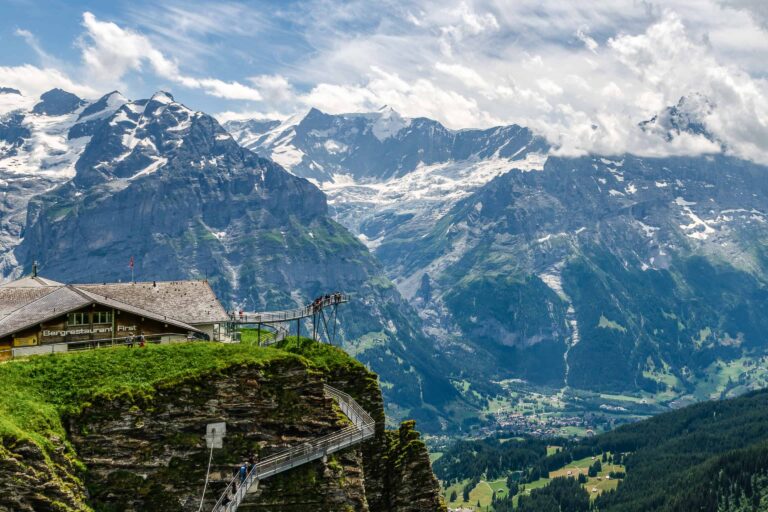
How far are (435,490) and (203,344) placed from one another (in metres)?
25.8

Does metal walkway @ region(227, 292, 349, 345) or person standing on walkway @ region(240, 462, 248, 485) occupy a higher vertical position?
metal walkway @ region(227, 292, 349, 345)

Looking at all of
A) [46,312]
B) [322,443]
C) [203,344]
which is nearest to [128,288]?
[46,312]

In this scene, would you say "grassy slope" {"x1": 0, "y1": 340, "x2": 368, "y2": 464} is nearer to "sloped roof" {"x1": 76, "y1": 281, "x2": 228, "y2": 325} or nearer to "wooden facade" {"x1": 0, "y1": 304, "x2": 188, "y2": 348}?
"wooden facade" {"x1": 0, "y1": 304, "x2": 188, "y2": 348}

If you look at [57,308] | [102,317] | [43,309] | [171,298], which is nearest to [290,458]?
[102,317]

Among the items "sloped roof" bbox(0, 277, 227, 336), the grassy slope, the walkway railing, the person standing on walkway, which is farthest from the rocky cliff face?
the walkway railing

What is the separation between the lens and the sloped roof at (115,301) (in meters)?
71.6

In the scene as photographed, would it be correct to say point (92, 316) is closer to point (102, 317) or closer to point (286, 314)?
point (102, 317)

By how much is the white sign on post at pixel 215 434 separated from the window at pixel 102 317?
1747 cm

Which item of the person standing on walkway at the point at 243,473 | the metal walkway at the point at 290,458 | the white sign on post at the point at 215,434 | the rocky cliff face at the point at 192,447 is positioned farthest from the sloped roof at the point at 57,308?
the person standing on walkway at the point at 243,473

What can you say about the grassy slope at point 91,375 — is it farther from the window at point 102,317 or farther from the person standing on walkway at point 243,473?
the person standing on walkway at point 243,473

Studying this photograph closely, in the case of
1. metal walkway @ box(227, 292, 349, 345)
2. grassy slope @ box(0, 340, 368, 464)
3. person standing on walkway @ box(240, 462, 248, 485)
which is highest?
metal walkway @ box(227, 292, 349, 345)

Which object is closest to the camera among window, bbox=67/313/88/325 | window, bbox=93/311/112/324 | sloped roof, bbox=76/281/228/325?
window, bbox=67/313/88/325

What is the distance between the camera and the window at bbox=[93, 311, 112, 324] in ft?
241

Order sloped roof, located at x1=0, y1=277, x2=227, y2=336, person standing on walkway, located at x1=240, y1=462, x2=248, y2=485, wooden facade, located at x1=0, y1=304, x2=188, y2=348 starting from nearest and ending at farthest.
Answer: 1. person standing on walkway, located at x1=240, y1=462, x2=248, y2=485
2. wooden facade, located at x1=0, y1=304, x2=188, y2=348
3. sloped roof, located at x1=0, y1=277, x2=227, y2=336
